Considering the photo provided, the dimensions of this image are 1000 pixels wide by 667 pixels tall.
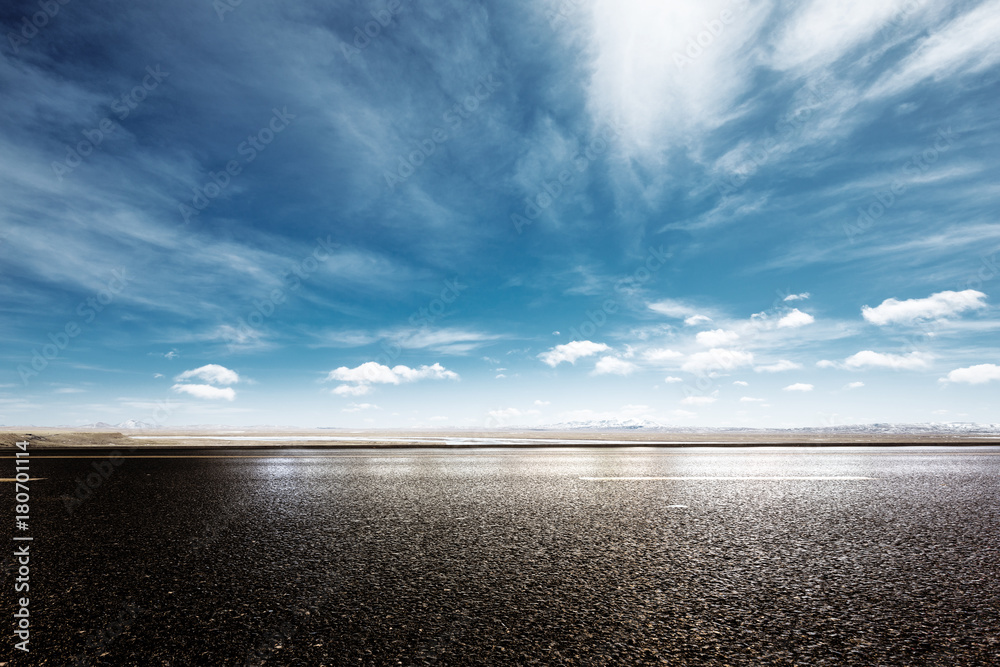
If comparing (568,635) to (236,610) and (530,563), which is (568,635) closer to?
(530,563)

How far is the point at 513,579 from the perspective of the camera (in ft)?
7.59

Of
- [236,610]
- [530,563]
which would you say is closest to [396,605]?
[236,610]

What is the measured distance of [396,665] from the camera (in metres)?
1.51

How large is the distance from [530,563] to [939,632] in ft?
5.37

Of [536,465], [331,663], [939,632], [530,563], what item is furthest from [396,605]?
[536,465]

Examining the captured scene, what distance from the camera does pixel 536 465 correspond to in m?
8.33

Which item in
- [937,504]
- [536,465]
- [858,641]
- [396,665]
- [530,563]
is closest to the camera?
[396,665]

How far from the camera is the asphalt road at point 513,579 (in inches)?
64.8

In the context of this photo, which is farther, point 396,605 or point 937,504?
point 937,504

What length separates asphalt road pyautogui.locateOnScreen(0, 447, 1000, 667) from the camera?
165cm

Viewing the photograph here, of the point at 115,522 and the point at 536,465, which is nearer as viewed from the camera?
the point at 115,522

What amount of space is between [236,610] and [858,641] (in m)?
2.28

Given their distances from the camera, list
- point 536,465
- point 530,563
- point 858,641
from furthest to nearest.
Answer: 1. point 536,465
2. point 530,563
3. point 858,641

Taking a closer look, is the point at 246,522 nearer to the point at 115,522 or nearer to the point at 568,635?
the point at 115,522
